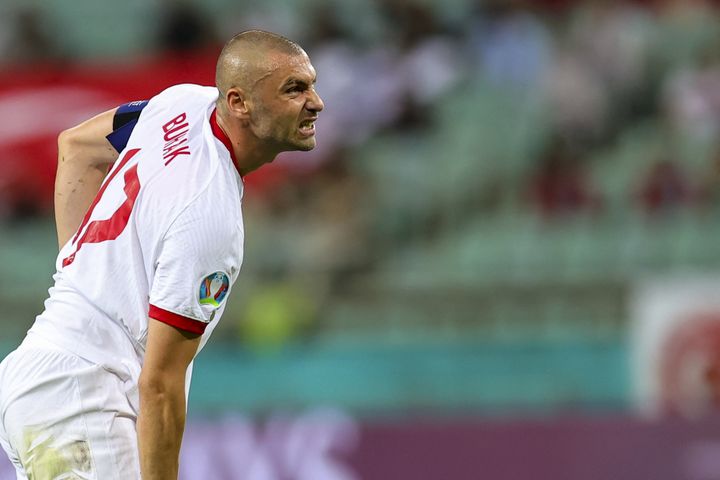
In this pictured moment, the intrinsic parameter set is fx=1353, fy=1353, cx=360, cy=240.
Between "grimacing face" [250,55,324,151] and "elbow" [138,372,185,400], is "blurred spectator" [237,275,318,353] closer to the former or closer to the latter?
"grimacing face" [250,55,324,151]

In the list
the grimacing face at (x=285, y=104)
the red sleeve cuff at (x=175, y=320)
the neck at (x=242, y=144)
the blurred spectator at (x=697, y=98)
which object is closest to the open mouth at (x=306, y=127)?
the grimacing face at (x=285, y=104)

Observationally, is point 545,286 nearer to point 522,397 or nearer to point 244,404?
point 522,397

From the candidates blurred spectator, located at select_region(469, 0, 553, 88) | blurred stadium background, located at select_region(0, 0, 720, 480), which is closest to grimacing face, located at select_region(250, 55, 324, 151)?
blurred stadium background, located at select_region(0, 0, 720, 480)

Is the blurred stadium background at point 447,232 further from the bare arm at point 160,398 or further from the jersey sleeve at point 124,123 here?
the bare arm at point 160,398

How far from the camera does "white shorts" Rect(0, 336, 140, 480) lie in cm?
373

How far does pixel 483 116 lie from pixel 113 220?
290 inches

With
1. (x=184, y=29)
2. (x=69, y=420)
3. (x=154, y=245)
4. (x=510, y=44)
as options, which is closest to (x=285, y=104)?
(x=154, y=245)

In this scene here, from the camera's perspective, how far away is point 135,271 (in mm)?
3707

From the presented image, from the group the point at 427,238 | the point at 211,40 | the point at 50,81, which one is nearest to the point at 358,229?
the point at 427,238

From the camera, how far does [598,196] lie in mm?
9945

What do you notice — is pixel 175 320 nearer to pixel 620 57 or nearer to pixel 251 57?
pixel 251 57

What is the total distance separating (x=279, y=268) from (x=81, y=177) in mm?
5506

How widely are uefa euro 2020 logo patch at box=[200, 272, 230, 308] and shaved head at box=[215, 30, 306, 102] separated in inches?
21.2

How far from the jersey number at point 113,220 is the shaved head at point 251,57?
366 millimetres
